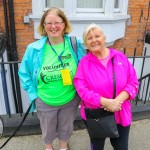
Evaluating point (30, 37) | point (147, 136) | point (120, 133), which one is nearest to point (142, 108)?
point (147, 136)

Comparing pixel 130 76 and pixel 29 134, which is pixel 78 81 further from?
pixel 29 134

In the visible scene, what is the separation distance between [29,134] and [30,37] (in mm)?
2177

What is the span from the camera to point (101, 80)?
1872 millimetres

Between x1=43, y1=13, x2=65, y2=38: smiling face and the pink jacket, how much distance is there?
0.34 m

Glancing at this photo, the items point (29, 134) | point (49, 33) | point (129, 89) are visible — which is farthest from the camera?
point (29, 134)

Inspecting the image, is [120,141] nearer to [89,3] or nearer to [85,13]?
[85,13]

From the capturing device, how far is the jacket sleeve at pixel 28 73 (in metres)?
2.11

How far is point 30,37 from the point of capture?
457 cm

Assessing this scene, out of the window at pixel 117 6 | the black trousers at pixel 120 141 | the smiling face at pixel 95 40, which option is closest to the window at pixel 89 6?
the window at pixel 117 6

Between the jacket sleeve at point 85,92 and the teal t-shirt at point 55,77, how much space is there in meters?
0.13

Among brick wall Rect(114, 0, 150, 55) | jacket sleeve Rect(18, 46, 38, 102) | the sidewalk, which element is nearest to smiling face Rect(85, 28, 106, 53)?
jacket sleeve Rect(18, 46, 38, 102)

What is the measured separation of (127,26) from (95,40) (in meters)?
3.41

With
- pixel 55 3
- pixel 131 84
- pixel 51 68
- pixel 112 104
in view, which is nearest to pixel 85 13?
pixel 55 3

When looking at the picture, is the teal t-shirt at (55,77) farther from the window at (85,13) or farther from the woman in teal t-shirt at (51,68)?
the window at (85,13)
